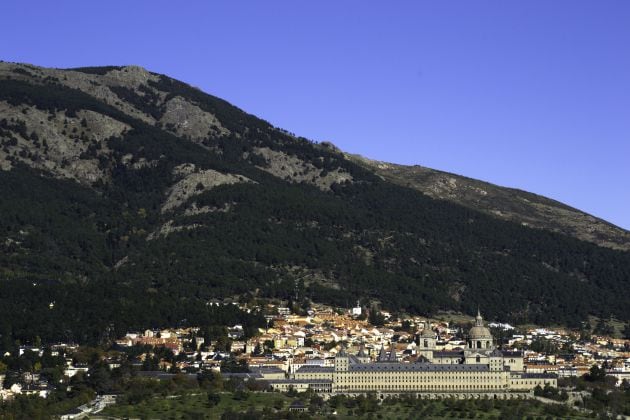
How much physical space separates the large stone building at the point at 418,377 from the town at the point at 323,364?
99 mm

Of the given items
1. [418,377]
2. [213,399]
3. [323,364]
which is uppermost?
[323,364]

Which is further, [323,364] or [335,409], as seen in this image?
[323,364]

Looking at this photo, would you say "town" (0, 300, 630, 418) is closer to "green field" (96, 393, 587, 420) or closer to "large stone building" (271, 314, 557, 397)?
"large stone building" (271, 314, 557, 397)

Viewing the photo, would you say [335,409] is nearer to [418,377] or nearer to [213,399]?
[213,399]

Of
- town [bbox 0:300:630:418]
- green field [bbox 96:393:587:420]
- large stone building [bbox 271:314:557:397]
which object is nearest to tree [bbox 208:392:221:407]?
green field [bbox 96:393:587:420]

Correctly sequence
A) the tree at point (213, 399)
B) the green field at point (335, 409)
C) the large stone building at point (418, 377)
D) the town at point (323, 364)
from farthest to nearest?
the large stone building at point (418, 377) < the town at point (323, 364) < the tree at point (213, 399) < the green field at point (335, 409)

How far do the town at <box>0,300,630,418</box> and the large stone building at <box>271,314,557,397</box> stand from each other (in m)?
0.10

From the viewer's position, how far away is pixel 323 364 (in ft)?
523

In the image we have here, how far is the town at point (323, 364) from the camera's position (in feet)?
494

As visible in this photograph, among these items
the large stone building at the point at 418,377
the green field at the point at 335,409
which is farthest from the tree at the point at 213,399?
the large stone building at the point at 418,377

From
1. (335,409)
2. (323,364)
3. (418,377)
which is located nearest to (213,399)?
(335,409)

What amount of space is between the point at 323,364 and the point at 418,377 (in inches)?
429

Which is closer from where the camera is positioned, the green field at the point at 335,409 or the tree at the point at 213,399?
the green field at the point at 335,409

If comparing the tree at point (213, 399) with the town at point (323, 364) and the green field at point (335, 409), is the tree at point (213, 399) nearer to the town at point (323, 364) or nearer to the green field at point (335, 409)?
the green field at point (335, 409)
